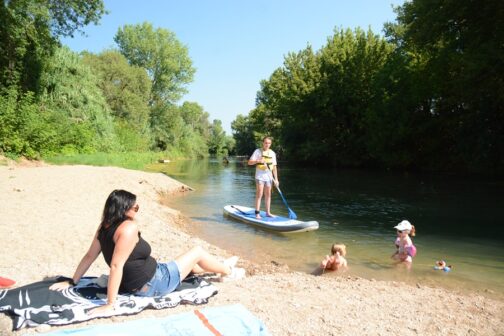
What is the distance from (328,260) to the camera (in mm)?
7336

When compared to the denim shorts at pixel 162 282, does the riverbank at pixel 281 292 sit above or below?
below

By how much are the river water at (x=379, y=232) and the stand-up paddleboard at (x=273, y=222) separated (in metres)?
0.19

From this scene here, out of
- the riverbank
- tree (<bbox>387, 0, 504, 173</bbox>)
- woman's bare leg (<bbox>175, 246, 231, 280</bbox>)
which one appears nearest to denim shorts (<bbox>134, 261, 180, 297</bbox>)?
woman's bare leg (<bbox>175, 246, 231, 280</bbox>)

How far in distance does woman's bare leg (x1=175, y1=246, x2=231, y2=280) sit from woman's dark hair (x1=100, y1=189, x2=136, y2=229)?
3.61 ft

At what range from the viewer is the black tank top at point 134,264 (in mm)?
4238

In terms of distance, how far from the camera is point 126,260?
4.25m

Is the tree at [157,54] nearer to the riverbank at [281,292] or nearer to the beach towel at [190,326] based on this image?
the riverbank at [281,292]

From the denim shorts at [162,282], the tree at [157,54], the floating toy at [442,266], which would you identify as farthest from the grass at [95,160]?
the tree at [157,54]

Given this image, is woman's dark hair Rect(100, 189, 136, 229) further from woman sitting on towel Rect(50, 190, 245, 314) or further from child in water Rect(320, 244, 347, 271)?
child in water Rect(320, 244, 347, 271)

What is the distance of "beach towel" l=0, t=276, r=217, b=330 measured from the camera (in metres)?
3.88

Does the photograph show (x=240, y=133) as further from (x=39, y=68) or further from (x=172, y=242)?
(x=172, y=242)

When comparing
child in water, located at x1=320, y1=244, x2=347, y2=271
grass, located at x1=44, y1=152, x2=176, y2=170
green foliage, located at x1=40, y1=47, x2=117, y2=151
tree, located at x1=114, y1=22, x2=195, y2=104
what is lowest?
child in water, located at x1=320, y1=244, x2=347, y2=271

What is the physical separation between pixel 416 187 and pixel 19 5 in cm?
2229

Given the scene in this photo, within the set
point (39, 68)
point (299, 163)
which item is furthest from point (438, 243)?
point (299, 163)
